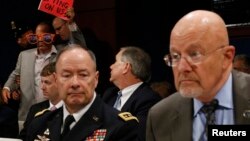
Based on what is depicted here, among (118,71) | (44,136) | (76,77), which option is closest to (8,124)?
(118,71)

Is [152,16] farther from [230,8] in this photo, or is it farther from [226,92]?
[226,92]

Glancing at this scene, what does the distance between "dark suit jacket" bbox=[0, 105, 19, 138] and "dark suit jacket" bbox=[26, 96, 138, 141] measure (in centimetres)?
115

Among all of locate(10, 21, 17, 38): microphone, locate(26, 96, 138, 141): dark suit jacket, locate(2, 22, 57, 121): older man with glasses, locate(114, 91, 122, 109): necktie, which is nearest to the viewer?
locate(26, 96, 138, 141): dark suit jacket

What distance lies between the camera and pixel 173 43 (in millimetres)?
1817

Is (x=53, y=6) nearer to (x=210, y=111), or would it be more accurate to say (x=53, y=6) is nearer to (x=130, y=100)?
(x=130, y=100)

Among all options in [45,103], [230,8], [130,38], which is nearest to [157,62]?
[130,38]

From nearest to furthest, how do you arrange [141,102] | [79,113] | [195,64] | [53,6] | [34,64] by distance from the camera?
[195,64] < [79,113] < [141,102] < [53,6] < [34,64]

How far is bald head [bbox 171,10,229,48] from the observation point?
1776 mm

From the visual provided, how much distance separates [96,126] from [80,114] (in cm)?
13

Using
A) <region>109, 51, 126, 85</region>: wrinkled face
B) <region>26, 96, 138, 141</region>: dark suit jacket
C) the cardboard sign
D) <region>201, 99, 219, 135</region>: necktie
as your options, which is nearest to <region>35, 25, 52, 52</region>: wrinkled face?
the cardboard sign

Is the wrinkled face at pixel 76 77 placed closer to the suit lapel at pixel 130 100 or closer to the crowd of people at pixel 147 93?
the crowd of people at pixel 147 93

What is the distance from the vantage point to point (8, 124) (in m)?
3.71

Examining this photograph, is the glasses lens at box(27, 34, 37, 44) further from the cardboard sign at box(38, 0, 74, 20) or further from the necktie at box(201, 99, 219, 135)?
the necktie at box(201, 99, 219, 135)

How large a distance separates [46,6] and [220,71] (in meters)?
2.58
